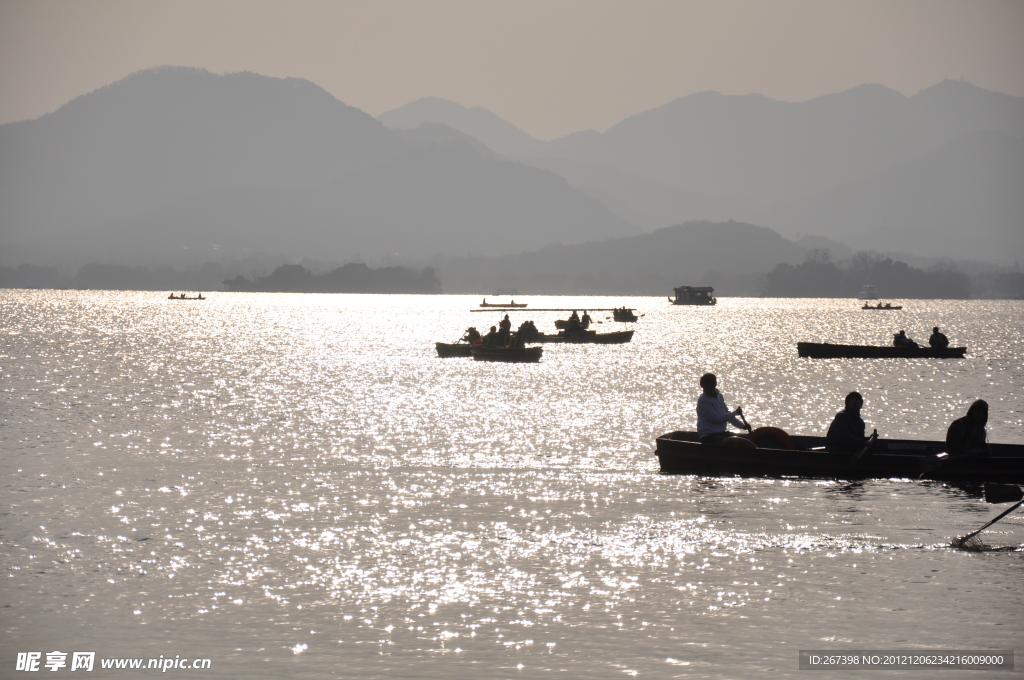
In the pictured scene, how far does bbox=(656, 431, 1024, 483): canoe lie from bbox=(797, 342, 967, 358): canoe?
57.0 m

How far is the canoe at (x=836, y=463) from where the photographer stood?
28547mm

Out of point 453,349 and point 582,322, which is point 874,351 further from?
point 582,322

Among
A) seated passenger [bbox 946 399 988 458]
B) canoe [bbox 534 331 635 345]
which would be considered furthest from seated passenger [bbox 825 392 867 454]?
canoe [bbox 534 331 635 345]

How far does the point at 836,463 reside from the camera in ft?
96.9

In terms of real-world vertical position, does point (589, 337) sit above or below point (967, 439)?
above

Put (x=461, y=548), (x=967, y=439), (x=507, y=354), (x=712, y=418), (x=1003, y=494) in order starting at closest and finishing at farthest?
(x=461, y=548)
(x=1003, y=494)
(x=967, y=439)
(x=712, y=418)
(x=507, y=354)

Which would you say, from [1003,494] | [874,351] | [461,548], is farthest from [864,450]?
[874,351]

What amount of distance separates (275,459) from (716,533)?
1673 centimetres

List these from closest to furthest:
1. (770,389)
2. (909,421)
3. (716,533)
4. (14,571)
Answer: (14,571)
(716,533)
(909,421)
(770,389)

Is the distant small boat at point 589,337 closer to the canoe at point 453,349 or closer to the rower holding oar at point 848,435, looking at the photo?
the canoe at point 453,349

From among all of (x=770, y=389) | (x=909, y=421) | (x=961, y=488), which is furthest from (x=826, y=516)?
(x=770, y=389)

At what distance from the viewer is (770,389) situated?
2603 inches

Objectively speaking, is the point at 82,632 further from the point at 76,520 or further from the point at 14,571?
the point at 76,520

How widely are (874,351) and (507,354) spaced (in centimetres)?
3083
